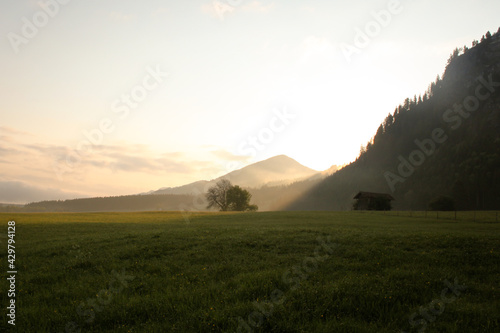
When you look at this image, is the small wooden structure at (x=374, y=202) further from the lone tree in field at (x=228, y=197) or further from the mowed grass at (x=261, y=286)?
the mowed grass at (x=261, y=286)

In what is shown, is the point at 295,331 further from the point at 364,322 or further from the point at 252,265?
the point at 252,265

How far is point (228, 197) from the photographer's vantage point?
124 meters

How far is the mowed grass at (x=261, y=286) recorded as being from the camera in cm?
988

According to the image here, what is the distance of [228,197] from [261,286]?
112114 millimetres

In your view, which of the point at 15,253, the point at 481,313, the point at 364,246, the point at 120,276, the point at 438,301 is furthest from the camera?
the point at 15,253

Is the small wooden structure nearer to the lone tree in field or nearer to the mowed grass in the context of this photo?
the lone tree in field

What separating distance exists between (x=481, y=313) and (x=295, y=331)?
6.31m

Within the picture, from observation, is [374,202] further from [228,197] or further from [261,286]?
[261,286]

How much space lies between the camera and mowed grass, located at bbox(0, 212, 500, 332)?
988 cm

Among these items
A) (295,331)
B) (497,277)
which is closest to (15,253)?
(295,331)

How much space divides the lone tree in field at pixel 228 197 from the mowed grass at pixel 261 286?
103 meters

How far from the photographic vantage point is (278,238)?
2191 centimetres

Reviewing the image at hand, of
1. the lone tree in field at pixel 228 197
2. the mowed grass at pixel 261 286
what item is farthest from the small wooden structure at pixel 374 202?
the mowed grass at pixel 261 286

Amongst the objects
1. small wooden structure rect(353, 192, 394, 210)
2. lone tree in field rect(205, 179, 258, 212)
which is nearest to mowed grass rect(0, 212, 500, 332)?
small wooden structure rect(353, 192, 394, 210)
